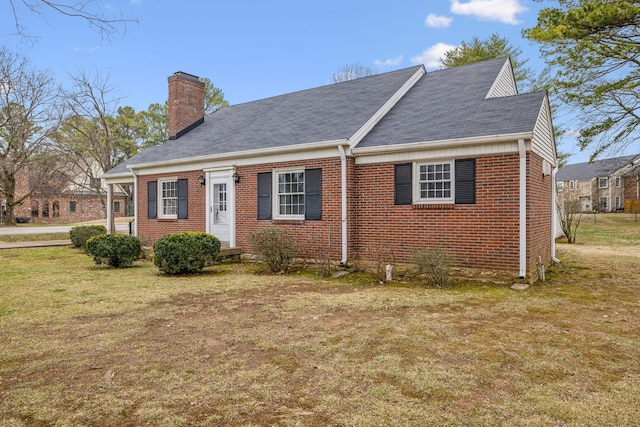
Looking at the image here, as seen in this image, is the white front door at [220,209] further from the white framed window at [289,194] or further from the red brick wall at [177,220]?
the white framed window at [289,194]

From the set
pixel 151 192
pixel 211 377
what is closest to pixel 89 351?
pixel 211 377

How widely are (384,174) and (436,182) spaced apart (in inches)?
50.2

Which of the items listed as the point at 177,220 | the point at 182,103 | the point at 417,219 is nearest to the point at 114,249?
the point at 177,220

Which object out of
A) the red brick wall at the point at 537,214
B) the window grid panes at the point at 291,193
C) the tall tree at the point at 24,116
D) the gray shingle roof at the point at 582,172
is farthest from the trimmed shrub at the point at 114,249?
the gray shingle roof at the point at 582,172

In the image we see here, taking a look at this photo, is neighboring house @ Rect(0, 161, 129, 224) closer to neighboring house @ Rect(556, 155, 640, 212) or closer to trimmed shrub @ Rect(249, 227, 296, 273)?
trimmed shrub @ Rect(249, 227, 296, 273)

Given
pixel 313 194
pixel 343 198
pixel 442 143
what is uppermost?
pixel 442 143

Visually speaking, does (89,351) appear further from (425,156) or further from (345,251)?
(425,156)

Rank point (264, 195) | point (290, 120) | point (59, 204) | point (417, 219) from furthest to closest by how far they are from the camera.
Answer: point (59, 204), point (290, 120), point (264, 195), point (417, 219)

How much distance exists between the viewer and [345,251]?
9.63 meters

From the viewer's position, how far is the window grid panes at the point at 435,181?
8.75 m

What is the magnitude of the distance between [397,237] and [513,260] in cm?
254

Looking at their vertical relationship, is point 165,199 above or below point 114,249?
above

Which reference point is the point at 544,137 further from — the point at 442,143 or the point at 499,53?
the point at 499,53

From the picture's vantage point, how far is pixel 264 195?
11164 mm
